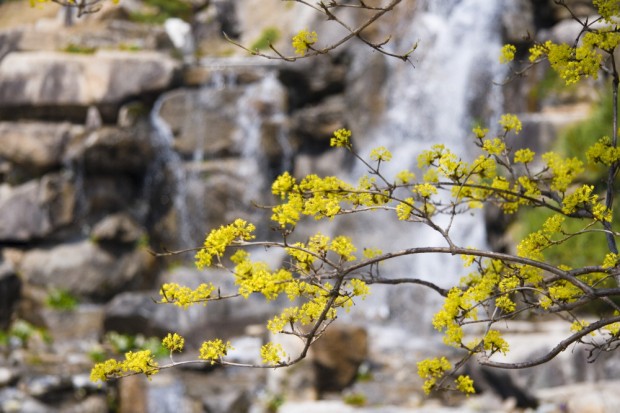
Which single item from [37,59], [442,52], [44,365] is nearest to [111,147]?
[37,59]

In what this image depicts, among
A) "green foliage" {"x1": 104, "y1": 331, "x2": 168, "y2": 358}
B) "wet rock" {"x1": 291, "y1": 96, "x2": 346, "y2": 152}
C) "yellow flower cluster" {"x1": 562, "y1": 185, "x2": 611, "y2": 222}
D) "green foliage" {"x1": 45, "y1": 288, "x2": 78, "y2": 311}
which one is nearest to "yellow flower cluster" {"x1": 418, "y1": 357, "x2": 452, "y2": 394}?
"yellow flower cluster" {"x1": 562, "y1": 185, "x2": 611, "y2": 222}

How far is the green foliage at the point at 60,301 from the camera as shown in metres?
16.1

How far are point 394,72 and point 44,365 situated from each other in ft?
35.6

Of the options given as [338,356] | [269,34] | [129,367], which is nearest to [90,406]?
[338,356]

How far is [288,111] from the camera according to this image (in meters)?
19.2

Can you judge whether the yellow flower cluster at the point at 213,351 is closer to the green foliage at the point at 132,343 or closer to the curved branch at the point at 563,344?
the curved branch at the point at 563,344

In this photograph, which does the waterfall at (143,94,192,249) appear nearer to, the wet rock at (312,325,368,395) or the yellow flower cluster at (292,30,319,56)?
the wet rock at (312,325,368,395)

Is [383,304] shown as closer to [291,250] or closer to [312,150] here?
[312,150]

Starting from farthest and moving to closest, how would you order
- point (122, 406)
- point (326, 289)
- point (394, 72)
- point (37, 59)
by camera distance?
point (37, 59) < point (394, 72) < point (122, 406) < point (326, 289)

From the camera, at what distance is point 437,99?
56.4 feet

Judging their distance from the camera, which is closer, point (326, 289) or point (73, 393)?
point (326, 289)

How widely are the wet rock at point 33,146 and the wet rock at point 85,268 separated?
7.33 feet

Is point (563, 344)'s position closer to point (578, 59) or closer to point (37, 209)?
point (578, 59)

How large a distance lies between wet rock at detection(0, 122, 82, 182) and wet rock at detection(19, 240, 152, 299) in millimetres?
2234
